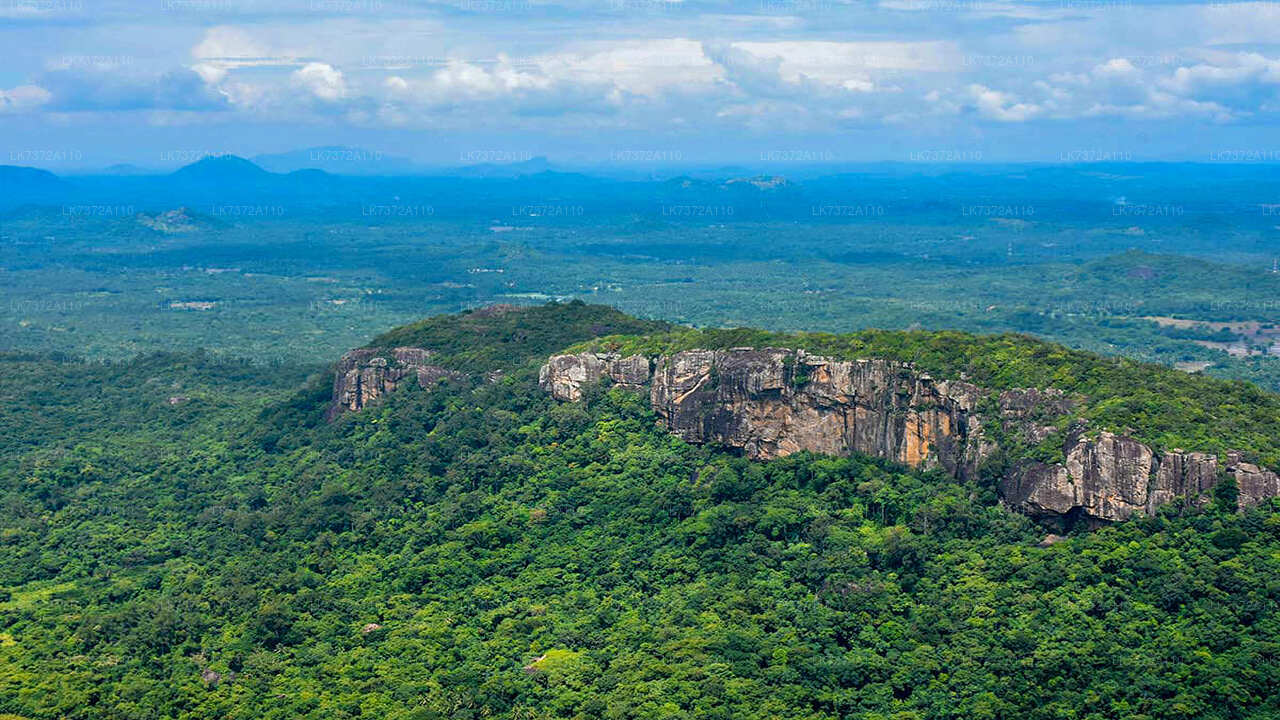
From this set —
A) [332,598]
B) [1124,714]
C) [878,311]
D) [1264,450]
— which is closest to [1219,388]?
[1264,450]

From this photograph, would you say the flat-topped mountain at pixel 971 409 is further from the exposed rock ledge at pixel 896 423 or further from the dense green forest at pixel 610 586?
the dense green forest at pixel 610 586

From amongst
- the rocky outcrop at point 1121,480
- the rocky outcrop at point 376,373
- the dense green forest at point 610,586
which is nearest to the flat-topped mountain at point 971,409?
the rocky outcrop at point 1121,480

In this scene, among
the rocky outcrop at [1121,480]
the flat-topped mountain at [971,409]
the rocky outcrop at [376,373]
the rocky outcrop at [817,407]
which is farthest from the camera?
the rocky outcrop at [376,373]

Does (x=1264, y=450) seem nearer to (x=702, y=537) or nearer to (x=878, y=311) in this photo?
(x=702, y=537)

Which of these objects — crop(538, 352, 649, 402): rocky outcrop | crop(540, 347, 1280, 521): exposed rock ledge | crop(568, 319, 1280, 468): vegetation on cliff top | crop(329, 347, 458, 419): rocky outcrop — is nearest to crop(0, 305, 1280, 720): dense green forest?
crop(568, 319, 1280, 468): vegetation on cliff top

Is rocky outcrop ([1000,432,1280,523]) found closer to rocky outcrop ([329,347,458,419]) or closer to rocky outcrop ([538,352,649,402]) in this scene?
rocky outcrop ([538,352,649,402])

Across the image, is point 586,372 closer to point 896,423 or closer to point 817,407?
point 817,407

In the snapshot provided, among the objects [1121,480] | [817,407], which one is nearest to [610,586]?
[817,407]
